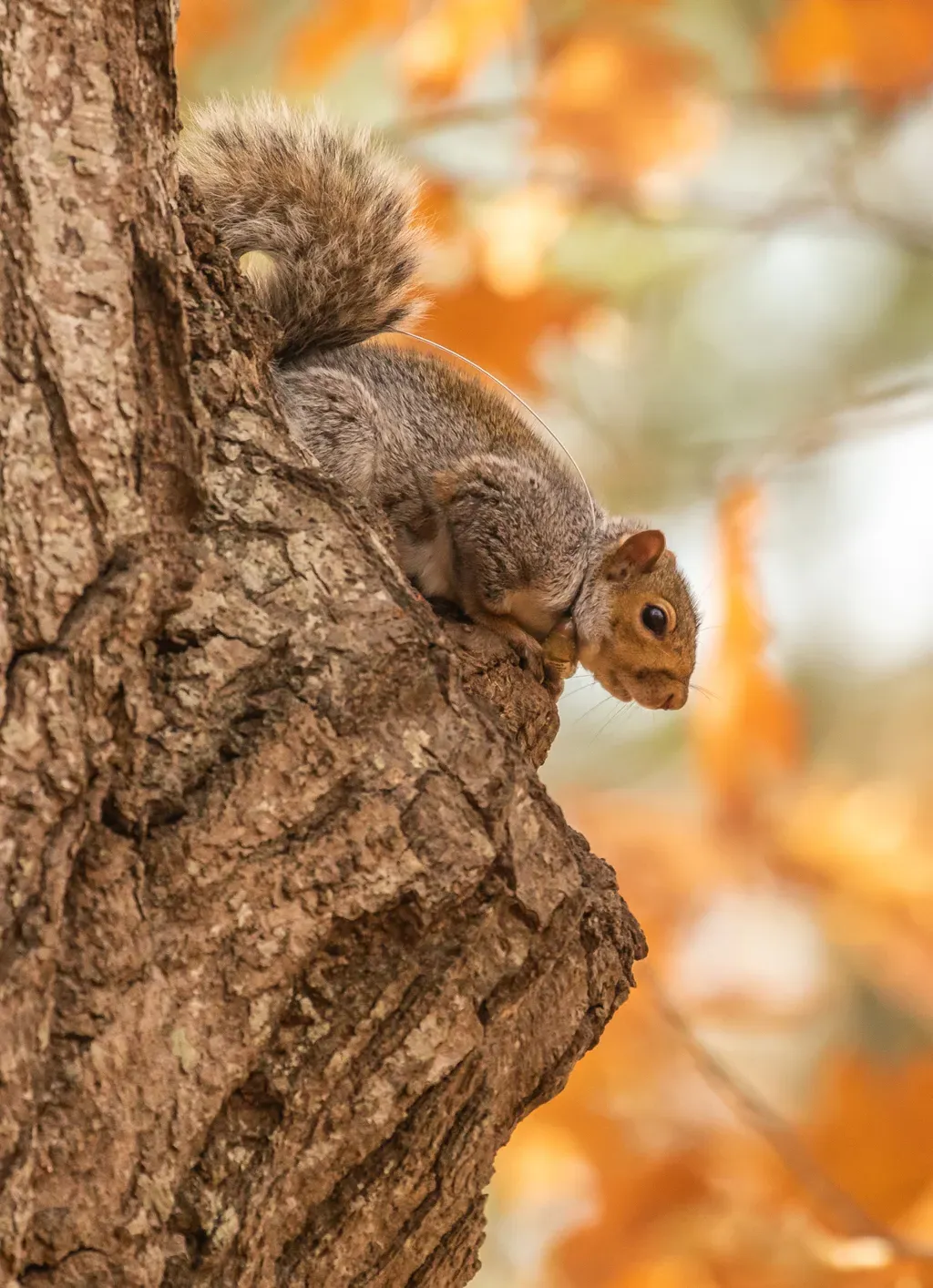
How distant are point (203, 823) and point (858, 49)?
388 cm

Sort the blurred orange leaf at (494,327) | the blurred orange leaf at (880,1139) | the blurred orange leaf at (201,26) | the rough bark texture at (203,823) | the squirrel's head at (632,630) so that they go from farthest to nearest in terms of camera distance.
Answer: the blurred orange leaf at (201,26)
the blurred orange leaf at (494,327)
the blurred orange leaf at (880,1139)
the squirrel's head at (632,630)
the rough bark texture at (203,823)

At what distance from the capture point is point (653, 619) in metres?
2.43

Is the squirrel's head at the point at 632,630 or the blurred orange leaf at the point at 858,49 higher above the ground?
the blurred orange leaf at the point at 858,49

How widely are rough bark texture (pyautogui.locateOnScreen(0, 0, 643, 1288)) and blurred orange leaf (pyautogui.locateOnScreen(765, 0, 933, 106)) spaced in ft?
11.0

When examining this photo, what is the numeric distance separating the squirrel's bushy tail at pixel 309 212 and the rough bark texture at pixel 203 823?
55 centimetres

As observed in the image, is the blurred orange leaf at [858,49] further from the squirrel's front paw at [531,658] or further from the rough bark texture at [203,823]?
the rough bark texture at [203,823]

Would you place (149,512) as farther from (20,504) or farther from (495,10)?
(495,10)

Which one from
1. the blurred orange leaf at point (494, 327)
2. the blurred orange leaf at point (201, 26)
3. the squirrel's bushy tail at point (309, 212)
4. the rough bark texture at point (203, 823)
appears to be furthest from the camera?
the blurred orange leaf at point (201, 26)

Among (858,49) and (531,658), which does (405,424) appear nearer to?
(531,658)

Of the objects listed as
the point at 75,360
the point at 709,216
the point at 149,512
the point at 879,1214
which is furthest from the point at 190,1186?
the point at 709,216

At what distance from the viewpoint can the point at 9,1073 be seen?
3.96 feet

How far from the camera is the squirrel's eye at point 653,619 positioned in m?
2.42

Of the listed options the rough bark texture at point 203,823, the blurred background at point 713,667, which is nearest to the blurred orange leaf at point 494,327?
the blurred background at point 713,667

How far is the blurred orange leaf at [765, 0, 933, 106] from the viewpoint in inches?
165
